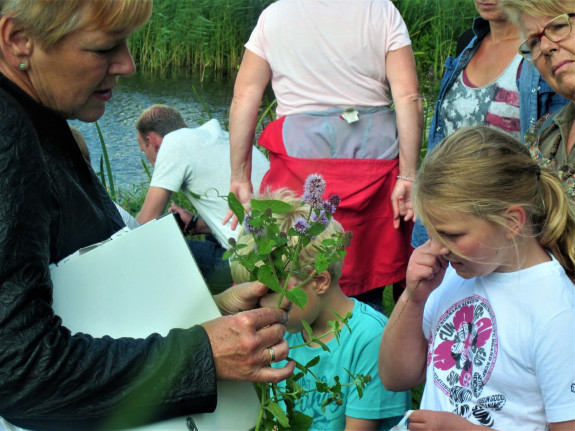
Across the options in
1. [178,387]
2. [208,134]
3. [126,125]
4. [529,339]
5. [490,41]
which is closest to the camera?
[178,387]

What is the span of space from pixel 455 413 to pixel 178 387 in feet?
2.39

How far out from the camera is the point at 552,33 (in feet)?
6.57

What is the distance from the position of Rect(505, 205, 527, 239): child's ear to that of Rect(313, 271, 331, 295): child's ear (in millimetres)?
674

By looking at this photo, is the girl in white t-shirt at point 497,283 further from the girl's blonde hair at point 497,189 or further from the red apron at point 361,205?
the red apron at point 361,205

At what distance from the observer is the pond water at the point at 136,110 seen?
21.1 feet

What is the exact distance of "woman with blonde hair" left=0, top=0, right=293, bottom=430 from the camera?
53.4 inches

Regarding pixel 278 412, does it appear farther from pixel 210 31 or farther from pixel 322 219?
pixel 210 31

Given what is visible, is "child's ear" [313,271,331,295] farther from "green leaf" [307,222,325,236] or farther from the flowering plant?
"green leaf" [307,222,325,236]

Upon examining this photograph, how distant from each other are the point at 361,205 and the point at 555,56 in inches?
46.9

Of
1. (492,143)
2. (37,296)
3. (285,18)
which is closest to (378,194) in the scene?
(285,18)

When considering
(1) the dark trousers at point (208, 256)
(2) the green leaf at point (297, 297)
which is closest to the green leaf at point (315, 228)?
(2) the green leaf at point (297, 297)

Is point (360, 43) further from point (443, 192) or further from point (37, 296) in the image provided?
point (37, 296)

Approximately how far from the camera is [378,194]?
10.3ft

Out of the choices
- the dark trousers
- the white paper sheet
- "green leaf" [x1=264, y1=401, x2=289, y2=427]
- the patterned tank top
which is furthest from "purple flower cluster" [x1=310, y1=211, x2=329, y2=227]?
the dark trousers
